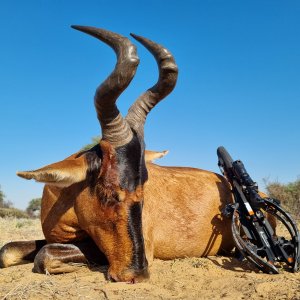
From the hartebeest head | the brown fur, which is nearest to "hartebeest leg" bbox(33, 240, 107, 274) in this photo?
the brown fur

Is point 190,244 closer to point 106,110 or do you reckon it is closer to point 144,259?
point 144,259

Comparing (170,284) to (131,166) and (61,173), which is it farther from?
(61,173)

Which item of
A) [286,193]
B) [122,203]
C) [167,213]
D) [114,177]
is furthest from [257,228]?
[286,193]

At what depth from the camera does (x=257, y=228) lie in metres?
5.45

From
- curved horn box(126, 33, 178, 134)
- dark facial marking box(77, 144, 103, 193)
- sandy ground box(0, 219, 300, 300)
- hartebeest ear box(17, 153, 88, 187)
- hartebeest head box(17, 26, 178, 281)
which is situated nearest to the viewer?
sandy ground box(0, 219, 300, 300)

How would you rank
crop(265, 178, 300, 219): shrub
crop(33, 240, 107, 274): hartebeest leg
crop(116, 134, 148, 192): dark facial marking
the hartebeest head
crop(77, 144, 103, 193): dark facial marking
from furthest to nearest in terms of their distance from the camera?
crop(265, 178, 300, 219): shrub < crop(33, 240, 107, 274): hartebeest leg < crop(77, 144, 103, 193): dark facial marking < crop(116, 134, 148, 192): dark facial marking < the hartebeest head

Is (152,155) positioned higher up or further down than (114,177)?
higher up

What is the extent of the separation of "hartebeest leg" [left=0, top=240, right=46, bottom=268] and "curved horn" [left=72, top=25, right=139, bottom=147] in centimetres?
234

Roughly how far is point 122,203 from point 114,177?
12.3 inches

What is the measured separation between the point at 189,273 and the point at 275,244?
3.81 feet

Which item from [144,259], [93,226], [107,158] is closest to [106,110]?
[107,158]

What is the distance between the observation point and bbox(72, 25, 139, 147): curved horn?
186 inches

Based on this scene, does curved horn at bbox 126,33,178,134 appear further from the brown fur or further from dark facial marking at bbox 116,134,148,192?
the brown fur

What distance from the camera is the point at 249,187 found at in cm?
569
